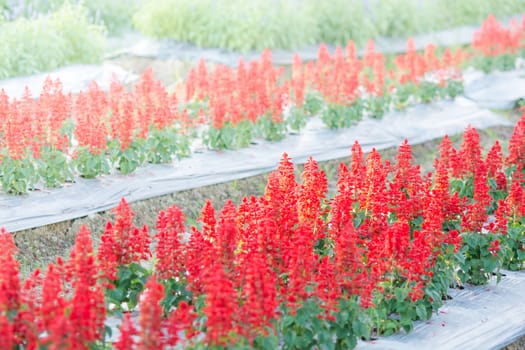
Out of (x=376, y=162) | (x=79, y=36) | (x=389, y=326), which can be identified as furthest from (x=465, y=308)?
(x=79, y=36)

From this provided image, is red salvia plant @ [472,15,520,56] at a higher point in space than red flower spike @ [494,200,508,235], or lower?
higher

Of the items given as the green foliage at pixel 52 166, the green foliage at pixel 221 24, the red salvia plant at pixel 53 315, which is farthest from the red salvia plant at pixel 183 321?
the green foliage at pixel 221 24

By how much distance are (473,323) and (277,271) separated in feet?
4.27

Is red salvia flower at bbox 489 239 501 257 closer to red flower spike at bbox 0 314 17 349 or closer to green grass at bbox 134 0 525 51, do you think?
red flower spike at bbox 0 314 17 349

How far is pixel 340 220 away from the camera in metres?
5.09

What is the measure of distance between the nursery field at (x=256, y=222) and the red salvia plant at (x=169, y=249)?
11 mm

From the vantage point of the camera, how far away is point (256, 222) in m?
5.13

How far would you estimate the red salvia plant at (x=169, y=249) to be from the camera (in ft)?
15.0

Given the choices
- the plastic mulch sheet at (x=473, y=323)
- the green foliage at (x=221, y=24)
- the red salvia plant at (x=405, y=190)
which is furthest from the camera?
the green foliage at (x=221, y=24)

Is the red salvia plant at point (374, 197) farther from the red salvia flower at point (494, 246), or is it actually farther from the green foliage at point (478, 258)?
the red salvia flower at point (494, 246)

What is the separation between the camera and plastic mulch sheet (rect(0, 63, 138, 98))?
28.6 ft

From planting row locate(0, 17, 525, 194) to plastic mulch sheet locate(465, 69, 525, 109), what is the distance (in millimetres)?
419

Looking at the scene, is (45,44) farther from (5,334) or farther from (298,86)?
(5,334)

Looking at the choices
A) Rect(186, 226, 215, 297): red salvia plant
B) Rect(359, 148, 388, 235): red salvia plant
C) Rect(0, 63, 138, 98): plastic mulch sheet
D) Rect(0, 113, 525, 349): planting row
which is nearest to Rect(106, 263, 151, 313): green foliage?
Rect(0, 113, 525, 349): planting row
